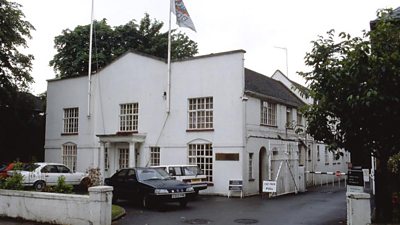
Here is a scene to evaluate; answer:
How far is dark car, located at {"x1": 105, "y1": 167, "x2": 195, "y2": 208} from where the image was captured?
52.4 ft

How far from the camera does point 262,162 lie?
24.7 metres

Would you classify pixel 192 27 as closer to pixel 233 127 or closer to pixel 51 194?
pixel 233 127

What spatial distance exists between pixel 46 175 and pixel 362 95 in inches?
714

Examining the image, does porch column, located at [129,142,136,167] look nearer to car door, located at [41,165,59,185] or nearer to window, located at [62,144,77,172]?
car door, located at [41,165,59,185]

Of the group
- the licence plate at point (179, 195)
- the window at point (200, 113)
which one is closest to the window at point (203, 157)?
the window at point (200, 113)

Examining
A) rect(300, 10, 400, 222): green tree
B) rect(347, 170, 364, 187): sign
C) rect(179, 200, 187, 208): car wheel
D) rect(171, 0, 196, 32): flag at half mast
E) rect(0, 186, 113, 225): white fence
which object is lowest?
rect(179, 200, 187, 208): car wheel

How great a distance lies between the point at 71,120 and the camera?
30.4m

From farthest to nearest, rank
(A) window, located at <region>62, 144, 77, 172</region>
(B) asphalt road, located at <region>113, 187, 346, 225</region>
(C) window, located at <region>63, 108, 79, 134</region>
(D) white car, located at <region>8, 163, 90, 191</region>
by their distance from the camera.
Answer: (C) window, located at <region>63, 108, 79, 134</region> → (A) window, located at <region>62, 144, 77, 172</region> → (D) white car, located at <region>8, 163, 90, 191</region> → (B) asphalt road, located at <region>113, 187, 346, 225</region>

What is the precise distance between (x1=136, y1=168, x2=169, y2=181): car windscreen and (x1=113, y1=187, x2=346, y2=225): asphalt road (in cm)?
117

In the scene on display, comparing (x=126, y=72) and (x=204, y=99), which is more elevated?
(x=126, y=72)

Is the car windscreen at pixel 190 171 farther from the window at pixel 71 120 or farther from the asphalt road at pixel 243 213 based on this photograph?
the window at pixel 71 120

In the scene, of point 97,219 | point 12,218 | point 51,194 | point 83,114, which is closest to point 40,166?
point 83,114

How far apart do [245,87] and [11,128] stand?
18984 mm

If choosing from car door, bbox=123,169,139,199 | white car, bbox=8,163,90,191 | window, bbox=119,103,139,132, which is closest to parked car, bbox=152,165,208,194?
car door, bbox=123,169,139,199
